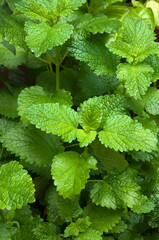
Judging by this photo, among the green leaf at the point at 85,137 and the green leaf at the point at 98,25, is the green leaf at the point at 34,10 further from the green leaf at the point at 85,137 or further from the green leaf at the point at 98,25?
the green leaf at the point at 85,137

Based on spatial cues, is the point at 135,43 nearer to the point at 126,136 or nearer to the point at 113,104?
the point at 113,104

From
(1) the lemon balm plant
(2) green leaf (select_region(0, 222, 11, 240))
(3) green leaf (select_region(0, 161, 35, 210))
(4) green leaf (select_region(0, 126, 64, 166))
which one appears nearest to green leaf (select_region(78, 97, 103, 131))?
(1) the lemon balm plant

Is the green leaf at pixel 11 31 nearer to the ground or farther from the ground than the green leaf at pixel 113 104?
farther from the ground

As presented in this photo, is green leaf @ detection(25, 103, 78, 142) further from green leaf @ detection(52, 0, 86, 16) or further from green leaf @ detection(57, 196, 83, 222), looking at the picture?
green leaf @ detection(52, 0, 86, 16)

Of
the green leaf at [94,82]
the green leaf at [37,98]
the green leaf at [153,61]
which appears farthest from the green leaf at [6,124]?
the green leaf at [153,61]

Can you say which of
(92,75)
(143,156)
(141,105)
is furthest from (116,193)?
(92,75)

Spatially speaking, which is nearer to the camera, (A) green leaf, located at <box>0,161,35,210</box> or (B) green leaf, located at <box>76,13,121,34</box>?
(A) green leaf, located at <box>0,161,35,210</box>

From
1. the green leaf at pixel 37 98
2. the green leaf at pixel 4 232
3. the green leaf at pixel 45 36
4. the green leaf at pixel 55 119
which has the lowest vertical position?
the green leaf at pixel 4 232

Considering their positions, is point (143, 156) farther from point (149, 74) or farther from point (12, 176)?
point (12, 176)
